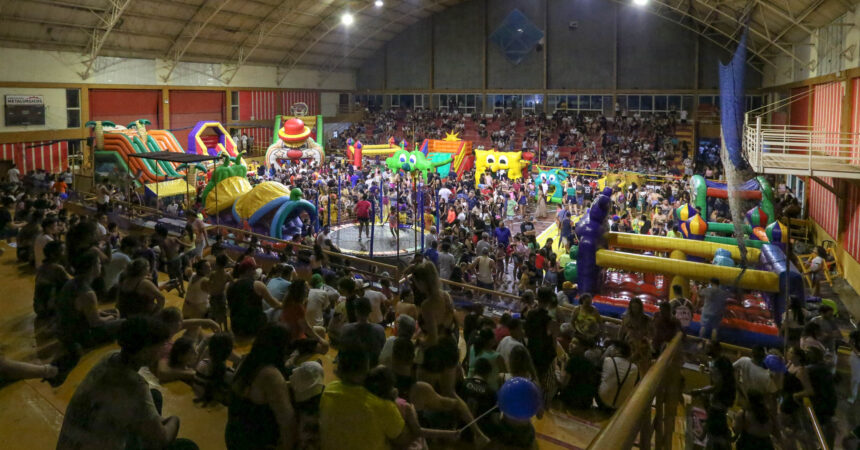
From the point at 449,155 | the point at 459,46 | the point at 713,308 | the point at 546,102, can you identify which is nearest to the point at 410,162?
the point at 449,155

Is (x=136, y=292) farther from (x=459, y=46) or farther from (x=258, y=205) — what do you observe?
(x=459, y=46)

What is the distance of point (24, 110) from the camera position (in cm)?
2155

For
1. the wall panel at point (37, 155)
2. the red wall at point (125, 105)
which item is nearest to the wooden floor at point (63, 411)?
the wall panel at point (37, 155)

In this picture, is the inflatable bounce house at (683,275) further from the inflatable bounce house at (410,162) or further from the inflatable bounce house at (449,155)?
the inflatable bounce house at (449,155)

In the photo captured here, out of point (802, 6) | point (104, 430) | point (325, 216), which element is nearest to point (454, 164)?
point (325, 216)

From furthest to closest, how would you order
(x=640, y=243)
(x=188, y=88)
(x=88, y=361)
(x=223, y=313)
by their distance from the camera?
(x=188, y=88)
(x=640, y=243)
(x=223, y=313)
(x=88, y=361)

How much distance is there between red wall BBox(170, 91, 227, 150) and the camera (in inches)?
1104

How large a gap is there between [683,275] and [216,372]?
708 cm

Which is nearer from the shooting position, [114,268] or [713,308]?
[114,268]

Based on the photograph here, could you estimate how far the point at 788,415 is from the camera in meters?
4.75

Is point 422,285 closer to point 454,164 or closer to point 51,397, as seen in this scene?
point 51,397

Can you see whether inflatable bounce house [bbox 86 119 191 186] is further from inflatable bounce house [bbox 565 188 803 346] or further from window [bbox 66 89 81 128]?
inflatable bounce house [bbox 565 188 803 346]

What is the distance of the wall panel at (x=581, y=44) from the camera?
1246 inches

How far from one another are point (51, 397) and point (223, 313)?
1.48m
